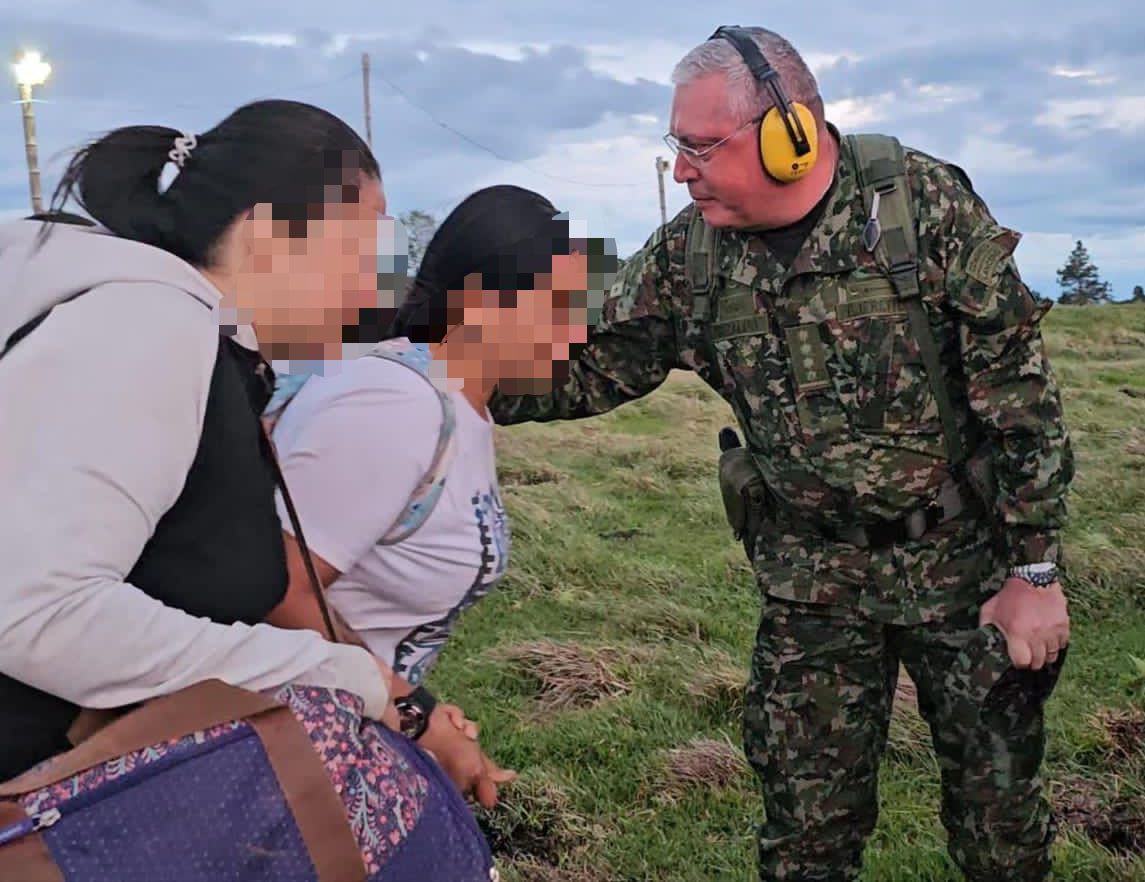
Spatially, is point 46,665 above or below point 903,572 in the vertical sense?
above

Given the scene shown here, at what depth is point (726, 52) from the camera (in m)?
2.70

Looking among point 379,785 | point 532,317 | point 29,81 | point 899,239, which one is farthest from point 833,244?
point 29,81

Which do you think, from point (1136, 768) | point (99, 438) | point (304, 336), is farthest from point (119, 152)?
point (1136, 768)

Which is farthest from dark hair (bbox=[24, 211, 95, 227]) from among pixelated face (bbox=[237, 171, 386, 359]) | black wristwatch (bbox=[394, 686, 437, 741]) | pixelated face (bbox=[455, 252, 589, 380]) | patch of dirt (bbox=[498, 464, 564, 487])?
patch of dirt (bbox=[498, 464, 564, 487])

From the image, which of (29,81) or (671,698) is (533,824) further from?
(29,81)

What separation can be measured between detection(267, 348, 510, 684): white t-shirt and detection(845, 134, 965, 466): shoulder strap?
1.24 meters

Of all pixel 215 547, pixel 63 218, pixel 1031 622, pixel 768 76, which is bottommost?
pixel 1031 622

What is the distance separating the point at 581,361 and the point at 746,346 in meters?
0.39

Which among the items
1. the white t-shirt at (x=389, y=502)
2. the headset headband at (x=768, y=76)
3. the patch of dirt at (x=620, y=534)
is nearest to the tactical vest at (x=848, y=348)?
the headset headband at (x=768, y=76)

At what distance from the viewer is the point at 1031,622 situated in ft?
8.98

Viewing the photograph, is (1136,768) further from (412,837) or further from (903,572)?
(412,837)

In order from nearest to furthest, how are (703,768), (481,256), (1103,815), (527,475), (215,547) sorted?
1. (215,547)
2. (481,256)
3. (1103,815)
4. (703,768)
5. (527,475)

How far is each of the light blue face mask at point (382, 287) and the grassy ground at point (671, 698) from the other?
2237 mm

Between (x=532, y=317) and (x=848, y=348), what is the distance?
115 centimetres
